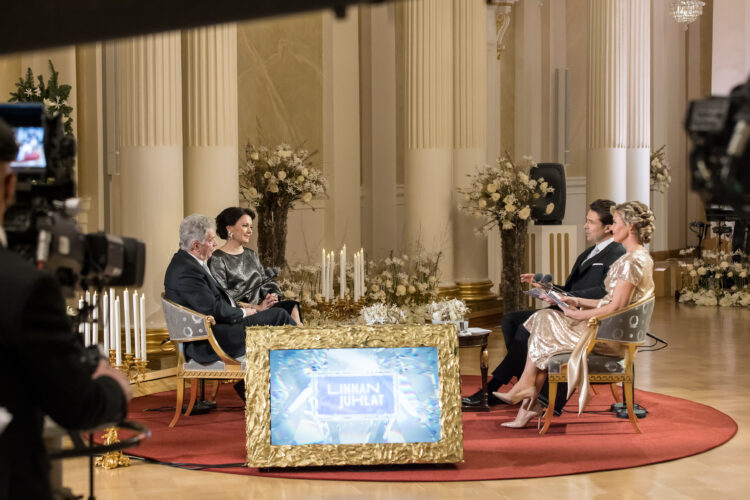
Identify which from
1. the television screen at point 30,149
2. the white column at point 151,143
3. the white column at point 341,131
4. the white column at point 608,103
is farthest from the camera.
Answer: the white column at point 608,103

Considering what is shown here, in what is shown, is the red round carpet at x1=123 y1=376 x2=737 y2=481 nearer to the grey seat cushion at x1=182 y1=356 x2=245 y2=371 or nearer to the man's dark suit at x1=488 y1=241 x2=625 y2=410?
the man's dark suit at x1=488 y1=241 x2=625 y2=410

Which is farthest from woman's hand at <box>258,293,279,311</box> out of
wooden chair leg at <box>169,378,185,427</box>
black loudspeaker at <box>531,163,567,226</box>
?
black loudspeaker at <box>531,163,567,226</box>

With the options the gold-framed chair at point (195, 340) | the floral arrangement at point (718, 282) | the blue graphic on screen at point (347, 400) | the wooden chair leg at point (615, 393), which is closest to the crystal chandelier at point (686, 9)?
the floral arrangement at point (718, 282)

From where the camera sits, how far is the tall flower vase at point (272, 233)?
10.5 metres

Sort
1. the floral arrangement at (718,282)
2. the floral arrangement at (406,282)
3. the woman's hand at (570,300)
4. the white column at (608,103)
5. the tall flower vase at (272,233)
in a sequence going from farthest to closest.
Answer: the floral arrangement at (718,282)
the white column at (608,103)
the floral arrangement at (406,282)
the tall flower vase at (272,233)
the woman's hand at (570,300)

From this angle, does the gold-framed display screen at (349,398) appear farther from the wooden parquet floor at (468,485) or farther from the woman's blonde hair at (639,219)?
the woman's blonde hair at (639,219)

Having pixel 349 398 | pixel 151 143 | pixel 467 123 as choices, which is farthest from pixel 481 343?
pixel 467 123

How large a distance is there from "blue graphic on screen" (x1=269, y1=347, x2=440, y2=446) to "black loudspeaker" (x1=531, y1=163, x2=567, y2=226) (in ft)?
20.8

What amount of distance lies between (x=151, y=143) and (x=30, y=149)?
224 inches

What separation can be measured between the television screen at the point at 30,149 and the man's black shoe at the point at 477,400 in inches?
194

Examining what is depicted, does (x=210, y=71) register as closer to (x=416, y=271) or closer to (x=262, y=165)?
(x=262, y=165)

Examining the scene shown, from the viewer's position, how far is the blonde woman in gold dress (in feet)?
22.5

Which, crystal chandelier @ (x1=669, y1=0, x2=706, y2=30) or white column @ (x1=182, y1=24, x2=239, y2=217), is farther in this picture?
crystal chandelier @ (x1=669, y1=0, x2=706, y2=30)

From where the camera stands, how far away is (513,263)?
1207 cm
